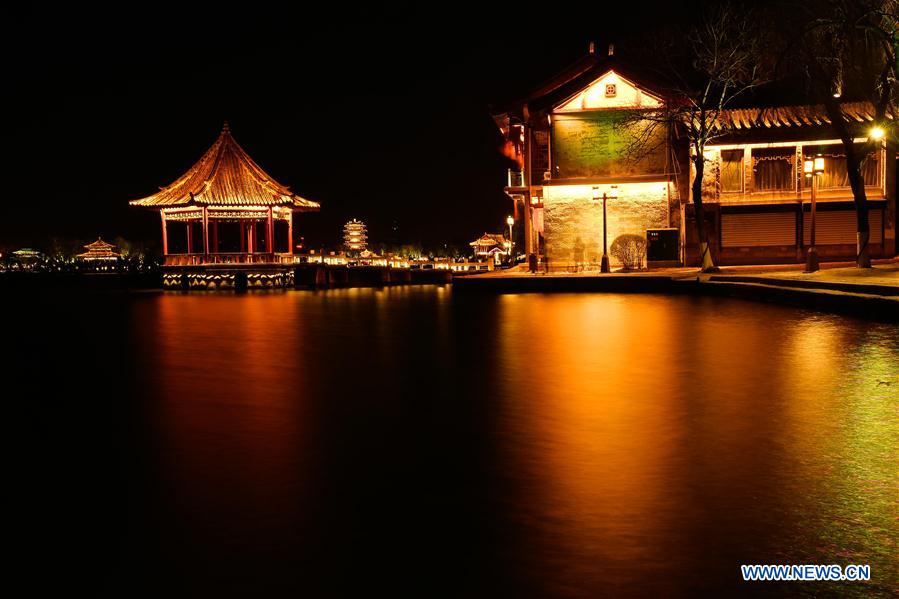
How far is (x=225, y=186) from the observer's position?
47375 mm

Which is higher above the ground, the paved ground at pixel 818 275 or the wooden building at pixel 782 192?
the wooden building at pixel 782 192

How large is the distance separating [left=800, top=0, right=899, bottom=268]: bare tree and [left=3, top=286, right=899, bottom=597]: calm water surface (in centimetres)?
1157

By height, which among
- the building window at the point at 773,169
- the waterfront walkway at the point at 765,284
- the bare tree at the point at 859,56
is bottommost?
the waterfront walkway at the point at 765,284

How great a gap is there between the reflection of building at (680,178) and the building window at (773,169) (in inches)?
1.7

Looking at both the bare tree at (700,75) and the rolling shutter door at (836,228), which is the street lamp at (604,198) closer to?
the bare tree at (700,75)

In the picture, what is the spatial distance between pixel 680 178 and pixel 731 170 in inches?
88.6

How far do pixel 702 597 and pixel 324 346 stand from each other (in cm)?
1205

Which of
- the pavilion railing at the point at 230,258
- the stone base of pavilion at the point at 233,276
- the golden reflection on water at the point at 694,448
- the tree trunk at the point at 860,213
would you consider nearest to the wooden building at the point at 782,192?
the tree trunk at the point at 860,213

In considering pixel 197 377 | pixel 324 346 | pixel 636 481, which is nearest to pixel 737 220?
pixel 324 346

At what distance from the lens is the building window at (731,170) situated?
3731cm

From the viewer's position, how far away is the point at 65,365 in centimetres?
1364

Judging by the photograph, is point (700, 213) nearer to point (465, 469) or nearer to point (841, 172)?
point (841, 172)

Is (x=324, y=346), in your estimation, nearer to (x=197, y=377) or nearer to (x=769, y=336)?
(x=197, y=377)

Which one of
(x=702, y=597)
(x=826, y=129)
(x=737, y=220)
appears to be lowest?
(x=702, y=597)
